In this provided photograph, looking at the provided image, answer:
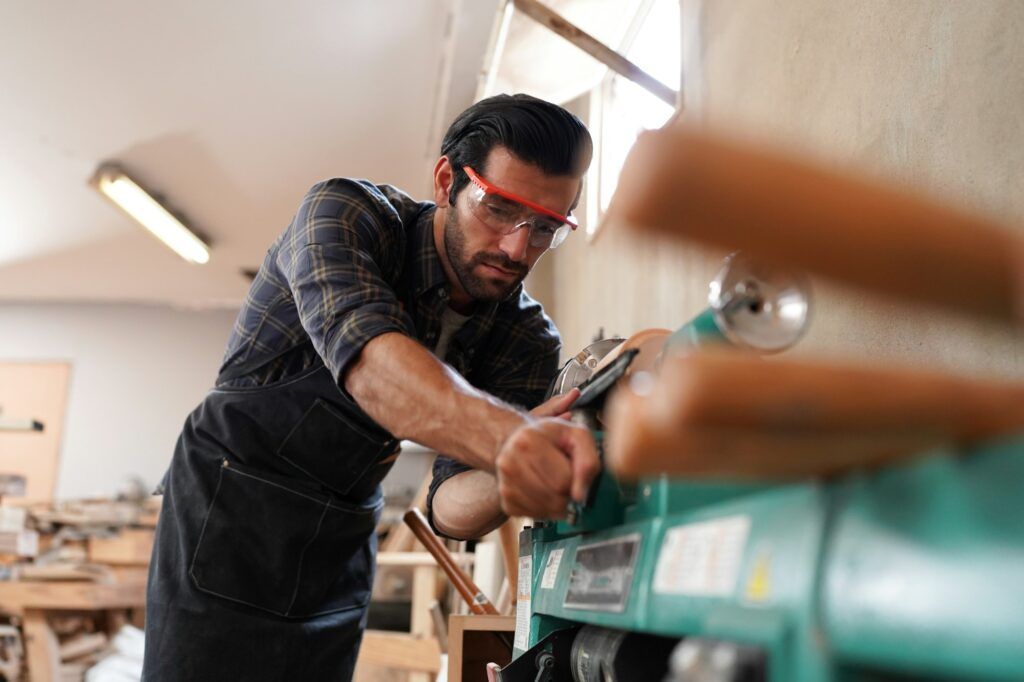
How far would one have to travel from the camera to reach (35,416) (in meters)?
8.37

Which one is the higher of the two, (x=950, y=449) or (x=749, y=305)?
(x=749, y=305)

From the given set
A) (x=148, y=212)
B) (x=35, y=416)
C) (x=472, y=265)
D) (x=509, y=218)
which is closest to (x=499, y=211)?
(x=509, y=218)

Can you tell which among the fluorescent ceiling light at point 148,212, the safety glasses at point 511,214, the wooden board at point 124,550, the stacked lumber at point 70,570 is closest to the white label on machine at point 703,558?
the safety glasses at point 511,214

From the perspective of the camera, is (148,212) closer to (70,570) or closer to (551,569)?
(70,570)

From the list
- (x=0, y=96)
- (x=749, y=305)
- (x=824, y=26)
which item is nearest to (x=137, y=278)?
(x=0, y=96)

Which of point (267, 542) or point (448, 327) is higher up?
point (448, 327)

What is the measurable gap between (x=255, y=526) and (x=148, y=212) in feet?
16.0

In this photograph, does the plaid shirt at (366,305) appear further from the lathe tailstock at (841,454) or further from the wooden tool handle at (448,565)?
the lathe tailstock at (841,454)

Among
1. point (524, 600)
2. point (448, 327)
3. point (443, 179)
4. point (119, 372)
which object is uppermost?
point (119, 372)

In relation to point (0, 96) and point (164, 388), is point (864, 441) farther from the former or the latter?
point (164, 388)

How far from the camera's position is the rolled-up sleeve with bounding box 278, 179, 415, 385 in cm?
119

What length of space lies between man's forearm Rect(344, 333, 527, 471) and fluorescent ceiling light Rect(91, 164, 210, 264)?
503cm

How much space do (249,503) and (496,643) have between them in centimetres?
56

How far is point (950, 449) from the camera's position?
48 centimetres
